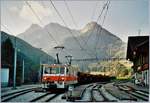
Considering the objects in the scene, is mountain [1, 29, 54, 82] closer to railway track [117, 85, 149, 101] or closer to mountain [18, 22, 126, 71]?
mountain [18, 22, 126, 71]

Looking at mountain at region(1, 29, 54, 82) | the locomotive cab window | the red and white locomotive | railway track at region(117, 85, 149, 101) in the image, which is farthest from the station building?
the locomotive cab window

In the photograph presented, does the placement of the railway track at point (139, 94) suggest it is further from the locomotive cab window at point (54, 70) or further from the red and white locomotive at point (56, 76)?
the locomotive cab window at point (54, 70)

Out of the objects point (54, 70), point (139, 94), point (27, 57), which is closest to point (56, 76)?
point (54, 70)

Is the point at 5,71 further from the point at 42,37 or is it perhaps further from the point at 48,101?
the point at 48,101

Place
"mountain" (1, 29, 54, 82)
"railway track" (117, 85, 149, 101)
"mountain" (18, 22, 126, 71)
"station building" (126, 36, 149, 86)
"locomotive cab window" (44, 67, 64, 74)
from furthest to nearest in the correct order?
"mountain" (1, 29, 54, 82), "station building" (126, 36, 149, 86), "locomotive cab window" (44, 67, 64, 74), "mountain" (18, 22, 126, 71), "railway track" (117, 85, 149, 101)

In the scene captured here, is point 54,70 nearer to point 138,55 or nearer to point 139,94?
point 139,94

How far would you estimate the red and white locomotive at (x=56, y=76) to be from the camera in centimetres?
2027

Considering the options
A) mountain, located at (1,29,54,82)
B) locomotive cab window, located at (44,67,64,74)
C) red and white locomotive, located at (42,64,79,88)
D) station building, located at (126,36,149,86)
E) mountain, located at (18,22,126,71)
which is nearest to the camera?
mountain, located at (18,22,126,71)

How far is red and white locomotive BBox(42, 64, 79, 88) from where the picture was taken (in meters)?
20.3

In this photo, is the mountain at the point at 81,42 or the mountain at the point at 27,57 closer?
the mountain at the point at 81,42

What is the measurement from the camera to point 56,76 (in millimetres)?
20672

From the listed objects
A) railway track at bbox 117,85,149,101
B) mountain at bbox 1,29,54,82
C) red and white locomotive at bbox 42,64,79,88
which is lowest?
railway track at bbox 117,85,149,101

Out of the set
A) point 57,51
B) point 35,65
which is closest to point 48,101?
point 57,51

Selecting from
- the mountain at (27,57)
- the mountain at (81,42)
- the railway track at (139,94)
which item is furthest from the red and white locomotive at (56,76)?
the mountain at (27,57)
